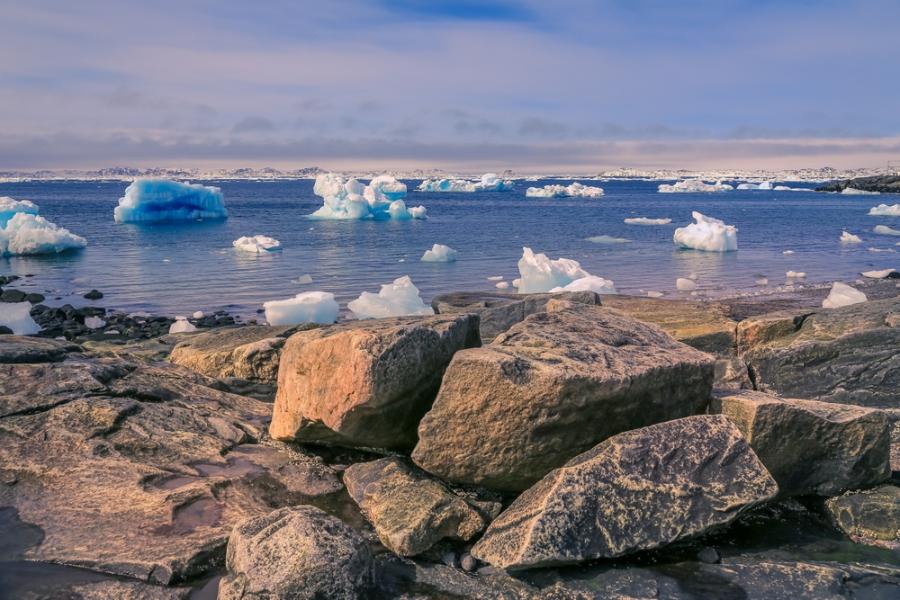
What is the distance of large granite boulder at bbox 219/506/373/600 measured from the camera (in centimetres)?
423

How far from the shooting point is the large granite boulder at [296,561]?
4.23 metres

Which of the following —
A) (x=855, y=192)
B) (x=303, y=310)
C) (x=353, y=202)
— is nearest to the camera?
(x=303, y=310)

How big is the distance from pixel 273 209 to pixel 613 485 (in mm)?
71570

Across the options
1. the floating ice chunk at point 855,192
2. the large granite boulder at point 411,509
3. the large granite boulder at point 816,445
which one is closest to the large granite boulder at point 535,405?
the large granite boulder at point 411,509

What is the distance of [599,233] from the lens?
149ft

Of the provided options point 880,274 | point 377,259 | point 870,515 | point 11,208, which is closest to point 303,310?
point 870,515

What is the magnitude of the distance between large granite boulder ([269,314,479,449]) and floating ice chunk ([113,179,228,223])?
4392cm

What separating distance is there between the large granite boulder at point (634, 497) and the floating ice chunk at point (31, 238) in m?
32.3

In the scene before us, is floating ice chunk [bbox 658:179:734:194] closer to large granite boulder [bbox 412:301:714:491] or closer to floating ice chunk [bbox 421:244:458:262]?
floating ice chunk [bbox 421:244:458:262]

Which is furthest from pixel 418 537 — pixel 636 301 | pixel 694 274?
pixel 694 274

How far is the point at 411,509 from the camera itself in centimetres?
512

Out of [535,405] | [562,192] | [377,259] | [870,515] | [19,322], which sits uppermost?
[562,192]

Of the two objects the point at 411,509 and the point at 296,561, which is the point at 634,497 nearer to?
the point at 411,509

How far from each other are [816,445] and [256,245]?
29.2 m
